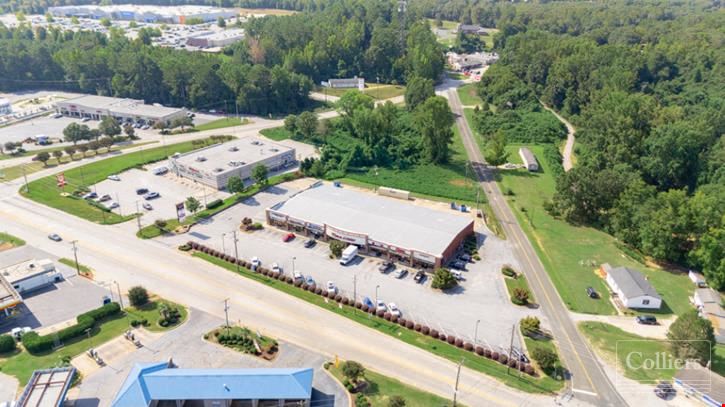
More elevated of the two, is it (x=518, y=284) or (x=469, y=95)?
(x=469, y=95)

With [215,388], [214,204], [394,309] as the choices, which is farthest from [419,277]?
[214,204]

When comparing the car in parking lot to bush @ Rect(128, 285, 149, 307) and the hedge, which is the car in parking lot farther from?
the hedge

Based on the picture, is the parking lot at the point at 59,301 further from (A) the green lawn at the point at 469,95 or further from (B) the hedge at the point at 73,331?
(A) the green lawn at the point at 469,95

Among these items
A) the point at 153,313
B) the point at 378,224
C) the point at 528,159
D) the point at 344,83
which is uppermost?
the point at 344,83

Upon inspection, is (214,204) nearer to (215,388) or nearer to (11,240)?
(11,240)

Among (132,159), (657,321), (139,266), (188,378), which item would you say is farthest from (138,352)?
(132,159)

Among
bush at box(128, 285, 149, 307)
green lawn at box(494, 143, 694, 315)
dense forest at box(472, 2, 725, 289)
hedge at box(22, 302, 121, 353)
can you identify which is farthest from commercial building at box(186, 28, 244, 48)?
hedge at box(22, 302, 121, 353)

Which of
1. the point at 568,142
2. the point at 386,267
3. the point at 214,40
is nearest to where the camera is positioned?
the point at 386,267
